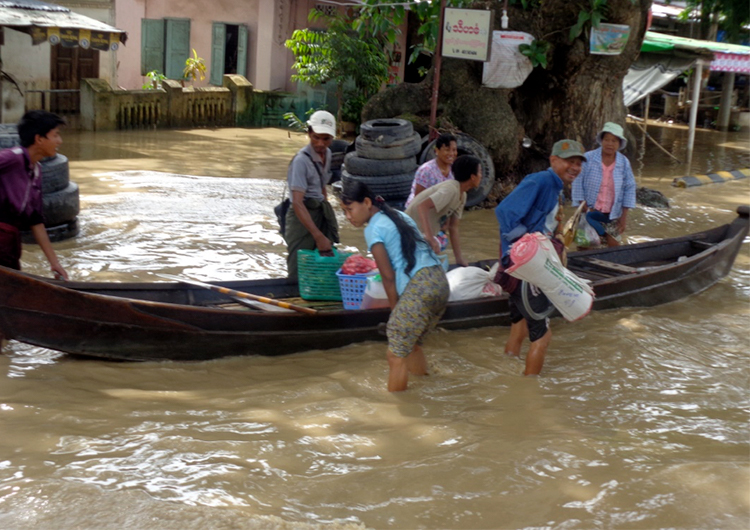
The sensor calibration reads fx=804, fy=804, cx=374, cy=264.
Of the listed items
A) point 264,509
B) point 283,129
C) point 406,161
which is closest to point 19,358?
point 264,509

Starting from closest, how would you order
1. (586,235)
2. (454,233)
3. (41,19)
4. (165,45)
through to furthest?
(454,233) < (586,235) < (41,19) < (165,45)

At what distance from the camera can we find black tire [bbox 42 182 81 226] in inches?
343

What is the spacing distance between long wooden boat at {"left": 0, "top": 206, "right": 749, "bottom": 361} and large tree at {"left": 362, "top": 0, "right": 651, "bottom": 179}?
228 inches

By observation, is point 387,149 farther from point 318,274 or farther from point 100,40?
point 100,40

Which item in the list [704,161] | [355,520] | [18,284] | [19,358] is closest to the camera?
[355,520]

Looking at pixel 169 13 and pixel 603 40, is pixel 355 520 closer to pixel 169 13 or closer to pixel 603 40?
pixel 603 40

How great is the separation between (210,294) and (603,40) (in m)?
8.87

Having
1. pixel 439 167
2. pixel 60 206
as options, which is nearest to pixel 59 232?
pixel 60 206

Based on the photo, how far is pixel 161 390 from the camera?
209 inches

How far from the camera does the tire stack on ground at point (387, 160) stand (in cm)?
1066

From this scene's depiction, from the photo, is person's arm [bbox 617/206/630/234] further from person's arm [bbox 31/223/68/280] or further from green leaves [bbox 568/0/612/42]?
green leaves [bbox 568/0/612/42]

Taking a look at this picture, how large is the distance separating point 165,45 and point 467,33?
10.9 metres

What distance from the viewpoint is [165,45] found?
1992 cm

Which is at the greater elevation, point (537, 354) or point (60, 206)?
point (60, 206)
